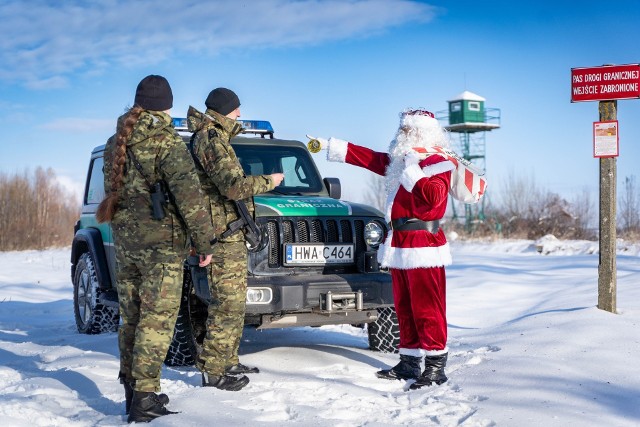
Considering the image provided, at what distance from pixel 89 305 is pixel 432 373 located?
393 centimetres

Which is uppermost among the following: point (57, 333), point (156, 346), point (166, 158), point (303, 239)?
point (166, 158)

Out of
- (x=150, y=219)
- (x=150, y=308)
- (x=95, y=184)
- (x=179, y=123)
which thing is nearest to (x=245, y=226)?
(x=150, y=219)

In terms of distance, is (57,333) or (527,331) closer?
(527,331)

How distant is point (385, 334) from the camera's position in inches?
249

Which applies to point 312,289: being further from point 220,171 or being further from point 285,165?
point 285,165

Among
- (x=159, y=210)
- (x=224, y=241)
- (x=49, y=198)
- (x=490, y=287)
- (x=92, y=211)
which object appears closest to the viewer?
(x=159, y=210)

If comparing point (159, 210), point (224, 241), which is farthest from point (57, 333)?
point (159, 210)

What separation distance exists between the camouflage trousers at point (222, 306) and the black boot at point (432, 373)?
132 cm

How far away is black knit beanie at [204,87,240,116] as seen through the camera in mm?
4973

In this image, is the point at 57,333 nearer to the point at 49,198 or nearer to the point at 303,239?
the point at 303,239

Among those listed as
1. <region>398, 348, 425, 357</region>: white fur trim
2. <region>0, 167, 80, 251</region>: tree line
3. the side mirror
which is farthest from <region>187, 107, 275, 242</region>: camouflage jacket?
<region>0, 167, 80, 251</region>: tree line

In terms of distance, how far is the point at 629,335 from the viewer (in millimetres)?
5996

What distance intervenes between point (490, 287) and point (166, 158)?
760 cm

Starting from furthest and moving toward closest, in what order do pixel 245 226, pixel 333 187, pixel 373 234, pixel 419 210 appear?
pixel 333 187
pixel 373 234
pixel 419 210
pixel 245 226
